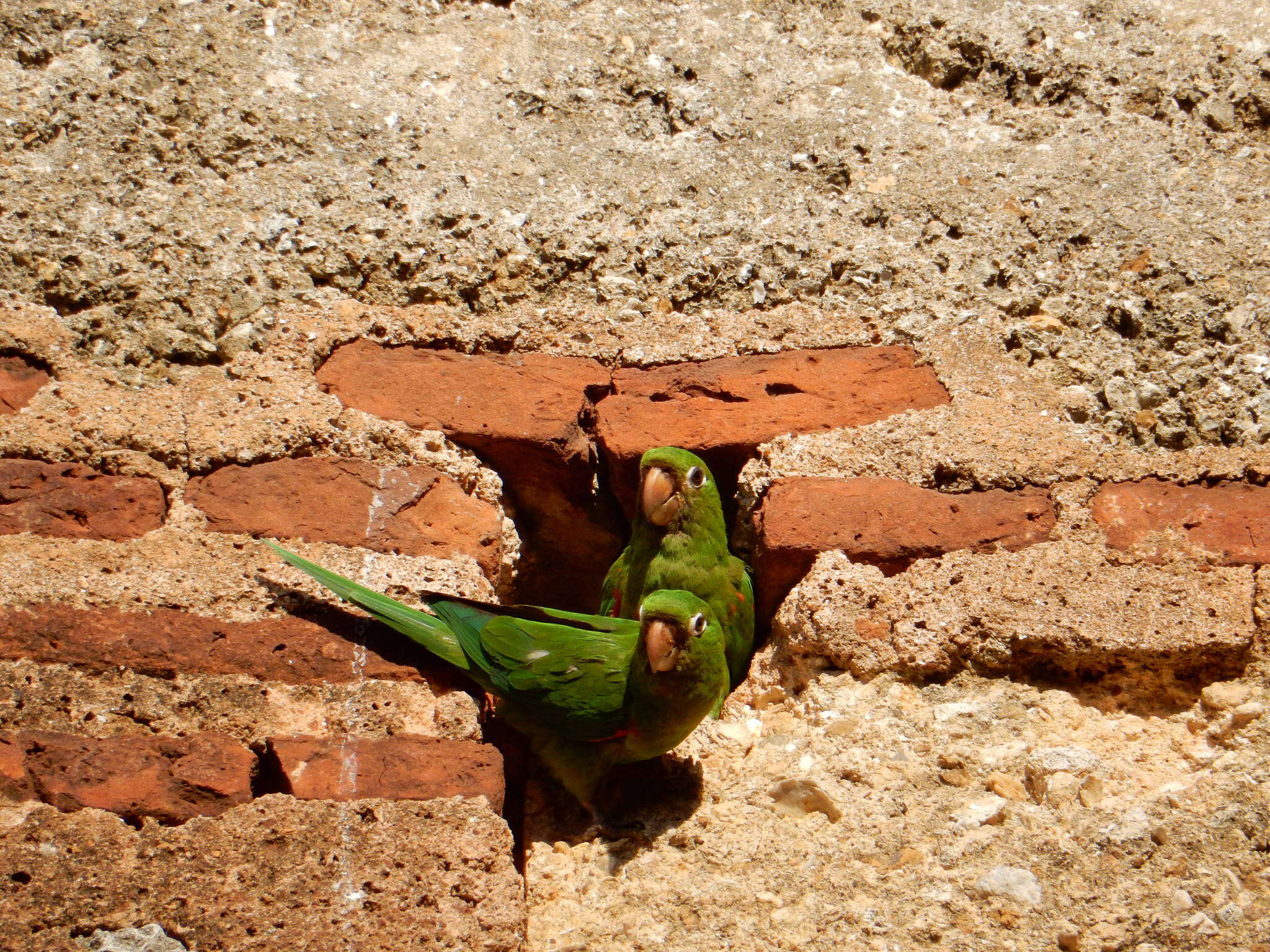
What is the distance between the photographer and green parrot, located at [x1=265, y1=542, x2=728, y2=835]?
167 cm

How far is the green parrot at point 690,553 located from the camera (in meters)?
1.95

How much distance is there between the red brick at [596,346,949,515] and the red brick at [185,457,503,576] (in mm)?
309

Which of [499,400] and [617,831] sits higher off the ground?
[499,400]

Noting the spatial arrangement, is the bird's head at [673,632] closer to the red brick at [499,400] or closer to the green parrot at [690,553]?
the green parrot at [690,553]

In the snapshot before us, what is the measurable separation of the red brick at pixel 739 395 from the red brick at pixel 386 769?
0.64 m

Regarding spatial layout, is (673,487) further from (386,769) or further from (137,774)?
(137,774)

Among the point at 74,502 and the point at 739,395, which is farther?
the point at 739,395

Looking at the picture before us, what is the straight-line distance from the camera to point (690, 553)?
213 centimetres

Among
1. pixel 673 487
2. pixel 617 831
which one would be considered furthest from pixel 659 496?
pixel 617 831

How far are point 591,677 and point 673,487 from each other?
0.36 metres

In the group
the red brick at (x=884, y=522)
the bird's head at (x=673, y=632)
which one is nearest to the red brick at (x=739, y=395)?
the red brick at (x=884, y=522)

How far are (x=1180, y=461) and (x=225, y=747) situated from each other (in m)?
1.45

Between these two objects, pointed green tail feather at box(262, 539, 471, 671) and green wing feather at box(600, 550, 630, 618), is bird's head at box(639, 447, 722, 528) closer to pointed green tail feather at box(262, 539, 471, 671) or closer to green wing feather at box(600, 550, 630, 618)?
green wing feather at box(600, 550, 630, 618)

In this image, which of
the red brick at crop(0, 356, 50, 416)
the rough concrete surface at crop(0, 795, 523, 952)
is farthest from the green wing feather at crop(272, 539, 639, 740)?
the red brick at crop(0, 356, 50, 416)
